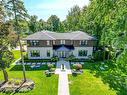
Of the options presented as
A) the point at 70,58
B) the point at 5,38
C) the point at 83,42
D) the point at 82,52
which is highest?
the point at 5,38

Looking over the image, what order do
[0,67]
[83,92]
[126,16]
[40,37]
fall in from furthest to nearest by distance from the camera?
[40,37] → [0,67] → [83,92] → [126,16]

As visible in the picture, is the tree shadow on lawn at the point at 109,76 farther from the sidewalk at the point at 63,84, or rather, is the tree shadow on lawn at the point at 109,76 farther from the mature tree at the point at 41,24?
the mature tree at the point at 41,24

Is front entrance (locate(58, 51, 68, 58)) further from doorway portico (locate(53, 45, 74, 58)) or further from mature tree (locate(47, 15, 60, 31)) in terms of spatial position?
mature tree (locate(47, 15, 60, 31))

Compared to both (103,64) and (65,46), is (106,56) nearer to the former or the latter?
(103,64)

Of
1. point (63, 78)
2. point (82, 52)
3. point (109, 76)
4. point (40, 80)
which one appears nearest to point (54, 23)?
point (82, 52)

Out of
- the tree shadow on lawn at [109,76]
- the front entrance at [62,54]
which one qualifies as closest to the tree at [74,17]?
the front entrance at [62,54]

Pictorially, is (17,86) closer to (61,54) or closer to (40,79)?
(40,79)

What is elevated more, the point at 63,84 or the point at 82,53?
the point at 82,53

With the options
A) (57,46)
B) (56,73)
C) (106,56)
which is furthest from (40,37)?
(106,56)
